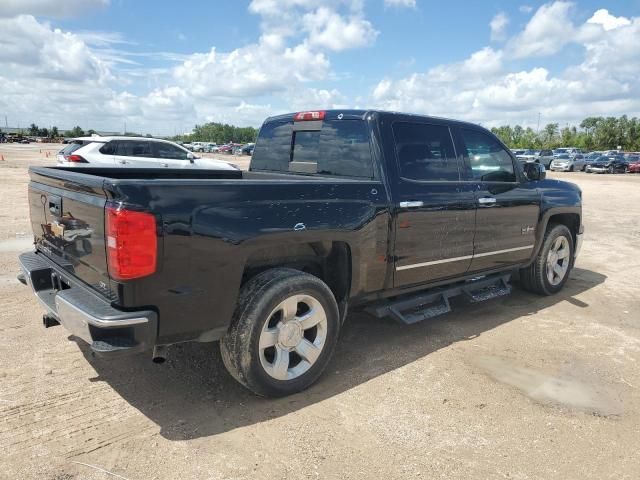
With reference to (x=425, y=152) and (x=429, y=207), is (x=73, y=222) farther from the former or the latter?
(x=425, y=152)

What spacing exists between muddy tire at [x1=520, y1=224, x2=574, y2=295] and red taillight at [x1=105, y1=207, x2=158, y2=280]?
4.59m

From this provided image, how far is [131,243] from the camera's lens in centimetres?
271

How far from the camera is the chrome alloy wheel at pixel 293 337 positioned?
3.39 m

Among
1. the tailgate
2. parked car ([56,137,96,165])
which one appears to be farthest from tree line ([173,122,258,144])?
the tailgate

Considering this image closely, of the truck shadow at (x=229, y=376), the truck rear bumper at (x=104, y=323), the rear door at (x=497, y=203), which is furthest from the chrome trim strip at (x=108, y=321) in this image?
the rear door at (x=497, y=203)

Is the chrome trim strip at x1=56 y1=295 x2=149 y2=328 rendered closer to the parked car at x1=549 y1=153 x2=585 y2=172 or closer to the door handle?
the door handle

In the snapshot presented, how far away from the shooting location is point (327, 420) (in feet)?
10.7

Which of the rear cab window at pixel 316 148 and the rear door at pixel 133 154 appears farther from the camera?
the rear door at pixel 133 154

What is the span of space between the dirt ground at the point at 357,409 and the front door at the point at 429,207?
713mm

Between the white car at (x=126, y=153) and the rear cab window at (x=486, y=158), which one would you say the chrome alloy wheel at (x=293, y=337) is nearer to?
the rear cab window at (x=486, y=158)

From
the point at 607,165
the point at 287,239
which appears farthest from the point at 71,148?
the point at 607,165

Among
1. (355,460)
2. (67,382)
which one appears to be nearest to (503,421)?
(355,460)

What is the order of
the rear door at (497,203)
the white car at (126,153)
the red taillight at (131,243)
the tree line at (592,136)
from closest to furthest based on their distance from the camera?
the red taillight at (131,243)
the rear door at (497,203)
the white car at (126,153)
the tree line at (592,136)

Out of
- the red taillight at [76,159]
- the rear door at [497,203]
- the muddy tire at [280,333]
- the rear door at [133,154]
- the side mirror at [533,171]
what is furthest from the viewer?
the rear door at [133,154]
